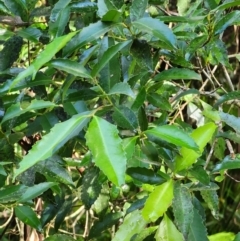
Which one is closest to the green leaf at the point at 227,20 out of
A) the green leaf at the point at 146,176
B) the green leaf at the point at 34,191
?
the green leaf at the point at 146,176

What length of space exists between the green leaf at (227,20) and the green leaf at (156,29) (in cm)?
13

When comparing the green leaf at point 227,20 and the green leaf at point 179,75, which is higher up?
the green leaf at point 227,20

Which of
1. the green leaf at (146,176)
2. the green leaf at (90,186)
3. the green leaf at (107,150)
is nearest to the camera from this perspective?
the green leaf at (107,150)

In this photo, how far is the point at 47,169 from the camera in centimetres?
77

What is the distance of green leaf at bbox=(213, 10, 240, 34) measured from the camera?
26.7 inches

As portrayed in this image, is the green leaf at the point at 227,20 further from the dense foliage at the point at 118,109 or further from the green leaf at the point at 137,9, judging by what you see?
the green leaf at the point at 137,9

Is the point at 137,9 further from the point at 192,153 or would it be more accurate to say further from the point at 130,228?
the point at 130,228

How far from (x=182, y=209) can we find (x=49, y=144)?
244 mm

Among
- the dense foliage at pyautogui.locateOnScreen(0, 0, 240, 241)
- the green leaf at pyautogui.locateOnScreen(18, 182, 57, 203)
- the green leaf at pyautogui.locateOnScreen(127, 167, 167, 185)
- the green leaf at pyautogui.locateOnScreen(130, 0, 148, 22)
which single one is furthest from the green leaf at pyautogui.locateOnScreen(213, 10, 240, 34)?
the green leaf at pyautogui.locateOnScreen(18, 182, 57, 203)

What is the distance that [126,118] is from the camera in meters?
0.64

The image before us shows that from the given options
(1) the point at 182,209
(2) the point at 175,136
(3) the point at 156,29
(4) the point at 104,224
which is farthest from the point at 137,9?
(4) the point at 104,224

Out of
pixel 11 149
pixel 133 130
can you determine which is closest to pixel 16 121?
pixel 11 149

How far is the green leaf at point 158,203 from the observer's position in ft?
2.10

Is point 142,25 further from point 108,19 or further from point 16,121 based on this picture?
point 16,121
